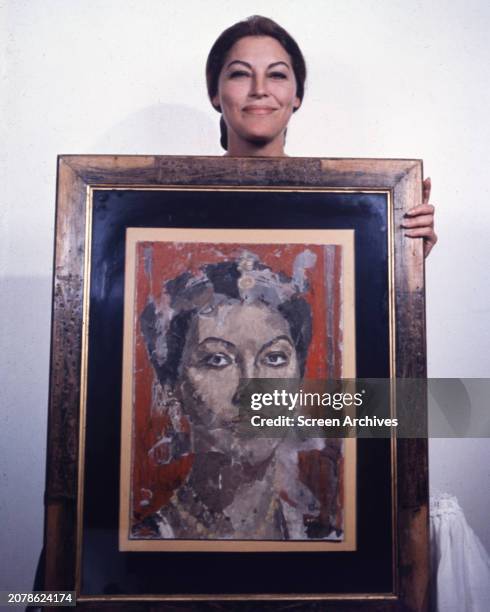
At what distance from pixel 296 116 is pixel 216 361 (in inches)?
34.4

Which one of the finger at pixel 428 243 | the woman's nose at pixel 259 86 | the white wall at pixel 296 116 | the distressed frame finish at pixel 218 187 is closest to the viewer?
the distressed frame finish at pixel 218 187

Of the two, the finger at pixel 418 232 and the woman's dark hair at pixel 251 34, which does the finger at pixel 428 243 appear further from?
the woman's dark hair at pixel 251 34

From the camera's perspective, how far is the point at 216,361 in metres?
1.13

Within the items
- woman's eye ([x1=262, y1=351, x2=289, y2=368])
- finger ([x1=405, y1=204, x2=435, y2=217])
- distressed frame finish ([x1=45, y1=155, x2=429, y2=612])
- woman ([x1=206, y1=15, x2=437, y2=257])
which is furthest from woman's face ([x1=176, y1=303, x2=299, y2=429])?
woman ([x1=206, y1=15, x2=437, y2=257])

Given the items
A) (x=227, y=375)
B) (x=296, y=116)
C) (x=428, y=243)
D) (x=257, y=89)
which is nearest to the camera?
(x=227, y=375)

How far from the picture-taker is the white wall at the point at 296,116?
1639 millimetres

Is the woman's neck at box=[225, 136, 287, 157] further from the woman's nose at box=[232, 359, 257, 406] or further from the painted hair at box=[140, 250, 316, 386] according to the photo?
the woman's nose at box=[232, 359, 257, 406]

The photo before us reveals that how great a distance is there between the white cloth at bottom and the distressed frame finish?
213mm

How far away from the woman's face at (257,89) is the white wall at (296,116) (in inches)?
10.4

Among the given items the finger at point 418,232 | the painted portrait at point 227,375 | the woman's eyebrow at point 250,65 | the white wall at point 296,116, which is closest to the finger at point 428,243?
the finger at point 418,232

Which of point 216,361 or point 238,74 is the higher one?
point 238,74

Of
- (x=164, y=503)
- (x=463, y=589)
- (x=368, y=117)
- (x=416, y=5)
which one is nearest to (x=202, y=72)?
(x=368, y=117)

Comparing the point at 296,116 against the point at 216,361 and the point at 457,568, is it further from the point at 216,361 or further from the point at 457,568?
the point at 457,568

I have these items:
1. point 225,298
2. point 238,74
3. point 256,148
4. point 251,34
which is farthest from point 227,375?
point 251,34
